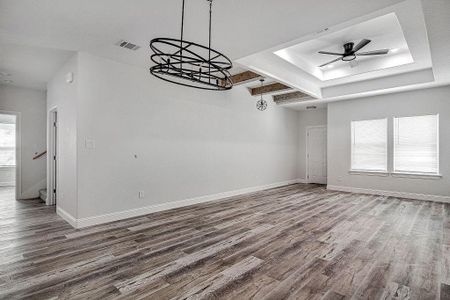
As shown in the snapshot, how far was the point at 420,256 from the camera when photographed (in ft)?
9.21

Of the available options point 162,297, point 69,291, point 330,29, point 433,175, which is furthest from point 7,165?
point 433,175

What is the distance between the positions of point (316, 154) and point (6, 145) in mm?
11457

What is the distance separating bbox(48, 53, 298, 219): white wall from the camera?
391 centimetres

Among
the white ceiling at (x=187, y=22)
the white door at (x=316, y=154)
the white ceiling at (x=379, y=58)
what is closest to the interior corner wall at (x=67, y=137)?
the white ceiling at (x=187, y=22)

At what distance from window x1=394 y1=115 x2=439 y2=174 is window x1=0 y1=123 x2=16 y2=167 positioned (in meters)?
12.4

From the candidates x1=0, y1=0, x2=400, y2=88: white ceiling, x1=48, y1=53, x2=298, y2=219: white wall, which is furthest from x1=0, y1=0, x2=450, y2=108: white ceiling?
x1=48, y1=53, x2=298, y2=219: white wall

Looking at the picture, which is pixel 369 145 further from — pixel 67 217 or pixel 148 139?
pixel 67 217

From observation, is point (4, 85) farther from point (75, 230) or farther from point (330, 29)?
point (330, 29)

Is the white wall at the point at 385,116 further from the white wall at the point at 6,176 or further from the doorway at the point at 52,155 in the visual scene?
the white wall at the point at 6,176

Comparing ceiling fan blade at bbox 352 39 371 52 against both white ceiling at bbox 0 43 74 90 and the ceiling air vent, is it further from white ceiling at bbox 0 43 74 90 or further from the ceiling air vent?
white ceiling at bbox 0 43 74 90

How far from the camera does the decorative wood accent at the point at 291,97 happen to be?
7.19m

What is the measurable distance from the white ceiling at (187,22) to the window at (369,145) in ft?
10.1

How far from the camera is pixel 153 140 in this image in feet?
15.5

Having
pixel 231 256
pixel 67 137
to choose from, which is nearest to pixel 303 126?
pixel 231 256
